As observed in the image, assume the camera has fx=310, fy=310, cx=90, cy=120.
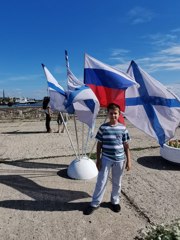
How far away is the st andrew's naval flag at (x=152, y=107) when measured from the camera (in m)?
6.21


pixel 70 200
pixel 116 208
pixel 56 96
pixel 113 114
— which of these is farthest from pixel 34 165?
pixel 113 114

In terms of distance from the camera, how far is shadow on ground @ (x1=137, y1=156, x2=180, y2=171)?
305 inches


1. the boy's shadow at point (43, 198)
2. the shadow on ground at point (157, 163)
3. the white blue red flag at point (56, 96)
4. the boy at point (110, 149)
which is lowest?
the boy's shadow at point (43, 198)

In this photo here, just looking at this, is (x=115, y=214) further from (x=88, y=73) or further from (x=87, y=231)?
(x=88, y=73)

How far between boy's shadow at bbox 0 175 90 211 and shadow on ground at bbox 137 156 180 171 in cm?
269

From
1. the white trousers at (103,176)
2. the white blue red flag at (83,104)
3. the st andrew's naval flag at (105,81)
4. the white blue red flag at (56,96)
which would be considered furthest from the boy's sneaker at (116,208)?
the white blue red flag at (56,96)

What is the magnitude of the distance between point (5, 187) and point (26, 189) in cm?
46

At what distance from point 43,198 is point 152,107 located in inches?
110

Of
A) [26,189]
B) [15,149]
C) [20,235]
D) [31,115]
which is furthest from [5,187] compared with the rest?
[31,115]

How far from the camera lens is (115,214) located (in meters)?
4.96

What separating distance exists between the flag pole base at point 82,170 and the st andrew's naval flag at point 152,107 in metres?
1.41

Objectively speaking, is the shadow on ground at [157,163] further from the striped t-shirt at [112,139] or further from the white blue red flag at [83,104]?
the striped t-shirt at [112,139]

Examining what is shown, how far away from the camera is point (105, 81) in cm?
627

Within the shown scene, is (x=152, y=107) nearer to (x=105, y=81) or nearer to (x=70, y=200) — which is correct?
(x=105, y=81)
